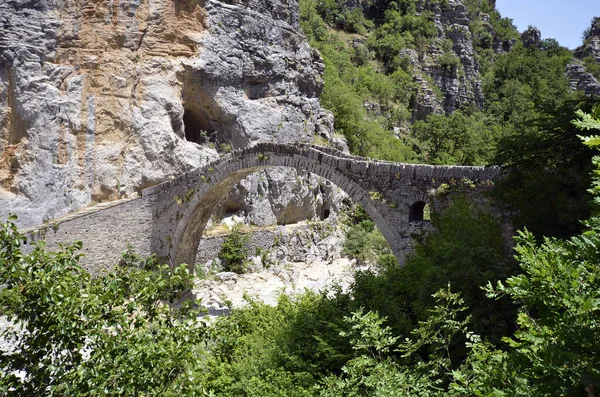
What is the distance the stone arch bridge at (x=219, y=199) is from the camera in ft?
40.3

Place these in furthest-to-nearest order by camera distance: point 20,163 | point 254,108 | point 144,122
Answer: point 254,108 < point 144,122 < point 20,163

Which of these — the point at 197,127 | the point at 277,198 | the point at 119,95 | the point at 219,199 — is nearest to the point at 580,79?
the point at 277,198

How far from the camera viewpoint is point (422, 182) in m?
12.0

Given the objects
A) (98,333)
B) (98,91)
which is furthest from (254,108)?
(98,333)

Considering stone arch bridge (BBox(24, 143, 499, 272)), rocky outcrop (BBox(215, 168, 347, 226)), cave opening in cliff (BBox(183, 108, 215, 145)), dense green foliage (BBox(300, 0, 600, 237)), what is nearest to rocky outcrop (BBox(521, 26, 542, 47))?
dense green foliage (BBox(300, 0, 600, 237))

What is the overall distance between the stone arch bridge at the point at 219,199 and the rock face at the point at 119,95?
8.94 feet

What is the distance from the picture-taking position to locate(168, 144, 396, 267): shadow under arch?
13.1 meters

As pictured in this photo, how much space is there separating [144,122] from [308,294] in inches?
430

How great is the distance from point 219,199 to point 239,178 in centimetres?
145

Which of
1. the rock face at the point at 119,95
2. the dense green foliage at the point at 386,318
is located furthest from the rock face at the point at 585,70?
the dense green foliage at the point at 386,318

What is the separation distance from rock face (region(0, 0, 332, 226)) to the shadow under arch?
3.37 metres

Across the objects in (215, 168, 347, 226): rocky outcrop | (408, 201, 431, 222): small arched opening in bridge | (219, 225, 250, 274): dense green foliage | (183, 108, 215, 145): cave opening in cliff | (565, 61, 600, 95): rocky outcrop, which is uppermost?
(565, 61, 600, 95): rocky outcrop

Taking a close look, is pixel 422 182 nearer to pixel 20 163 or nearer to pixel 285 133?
pixel 285 133

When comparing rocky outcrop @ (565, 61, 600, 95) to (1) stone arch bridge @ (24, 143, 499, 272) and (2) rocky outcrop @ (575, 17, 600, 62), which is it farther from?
(1) stone arch bridge @ (24, 143, 499, 272)
